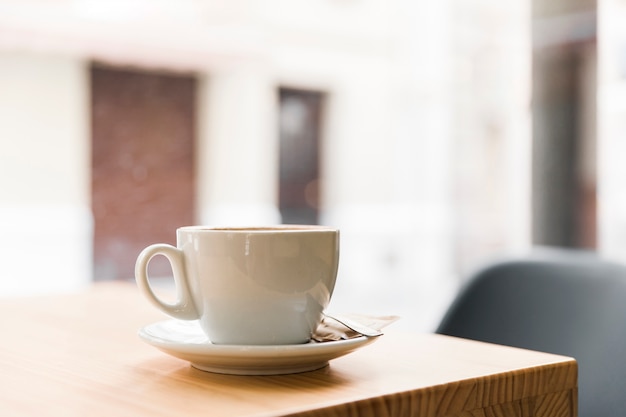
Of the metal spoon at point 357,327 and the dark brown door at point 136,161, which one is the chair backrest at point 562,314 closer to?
the metal spoon at point 357,327

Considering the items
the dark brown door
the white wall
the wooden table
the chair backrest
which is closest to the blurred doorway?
the dark brown door

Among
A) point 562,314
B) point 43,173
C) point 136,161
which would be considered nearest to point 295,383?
point 562,314

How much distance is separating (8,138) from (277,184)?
5.23ft

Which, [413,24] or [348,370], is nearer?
[348,370]

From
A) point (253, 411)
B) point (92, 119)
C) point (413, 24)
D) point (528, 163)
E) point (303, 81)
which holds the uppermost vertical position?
point (413, 24)

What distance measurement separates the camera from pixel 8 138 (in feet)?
13.1

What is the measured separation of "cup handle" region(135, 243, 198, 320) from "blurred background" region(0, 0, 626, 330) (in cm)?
250

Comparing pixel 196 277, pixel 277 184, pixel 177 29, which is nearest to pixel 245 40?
pixel 177 29

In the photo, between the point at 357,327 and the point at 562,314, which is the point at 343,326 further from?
the point at 562,314

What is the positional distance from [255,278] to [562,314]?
1.70 feet

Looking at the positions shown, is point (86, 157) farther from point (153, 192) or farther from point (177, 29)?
point (177, 29)

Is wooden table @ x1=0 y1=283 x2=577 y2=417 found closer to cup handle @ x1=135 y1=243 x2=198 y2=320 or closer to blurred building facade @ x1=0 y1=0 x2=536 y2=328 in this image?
cup handle @ x1=135 y1=243 x2=198 y2=320

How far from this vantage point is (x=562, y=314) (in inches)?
37.1

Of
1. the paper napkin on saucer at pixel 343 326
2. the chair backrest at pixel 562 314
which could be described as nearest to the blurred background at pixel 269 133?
the chair backrest at pixel 562 314
